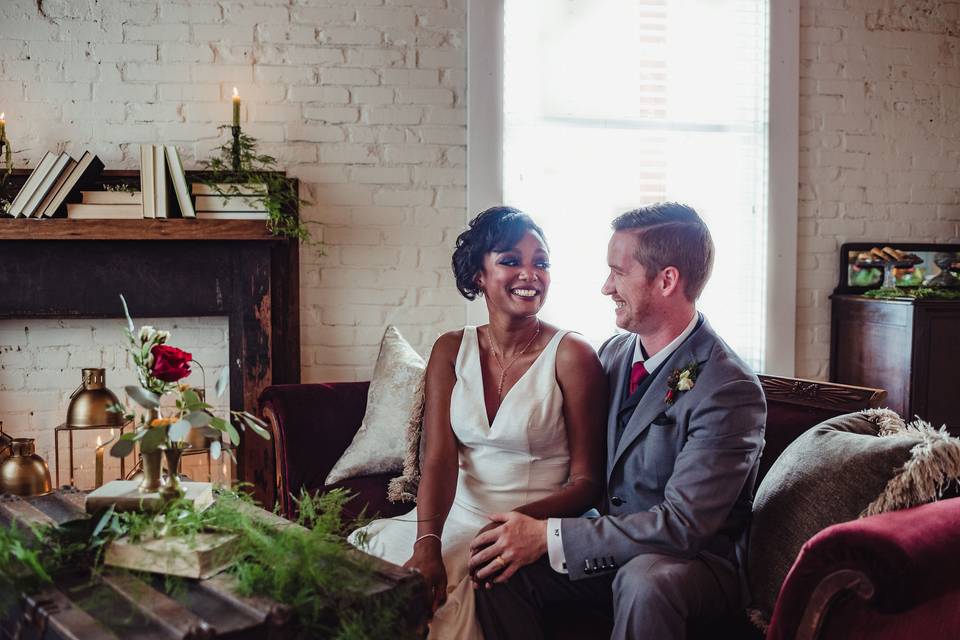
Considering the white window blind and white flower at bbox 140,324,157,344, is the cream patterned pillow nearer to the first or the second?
the white window blind

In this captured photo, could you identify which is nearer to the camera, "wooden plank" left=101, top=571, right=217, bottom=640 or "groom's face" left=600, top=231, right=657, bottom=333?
"wooden plank" left=101, top=571, right=217, bottom=640

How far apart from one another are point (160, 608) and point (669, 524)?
1036mm

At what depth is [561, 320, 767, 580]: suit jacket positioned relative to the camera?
1.72m

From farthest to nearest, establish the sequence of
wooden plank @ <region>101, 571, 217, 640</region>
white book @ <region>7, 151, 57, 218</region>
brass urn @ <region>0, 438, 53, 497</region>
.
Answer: white book @ <region>7, 151, 57, 218</region> → brass urn @ <region>0, 438, 53, 497</region> → wooden plank @ <region>101, 571, 217, 640</region>

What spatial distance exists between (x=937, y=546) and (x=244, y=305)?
2418 millimetres

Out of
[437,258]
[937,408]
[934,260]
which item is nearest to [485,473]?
[437,258]

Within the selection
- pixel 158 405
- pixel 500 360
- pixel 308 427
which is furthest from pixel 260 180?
pixel 158 405

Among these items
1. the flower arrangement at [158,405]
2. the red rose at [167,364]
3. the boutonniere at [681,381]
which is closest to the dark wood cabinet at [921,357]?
the boutonniere at [681,381]

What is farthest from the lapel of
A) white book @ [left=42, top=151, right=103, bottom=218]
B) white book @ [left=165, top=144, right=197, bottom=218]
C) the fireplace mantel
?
white book @ [left=42, top=151, right=103, bottom=218]

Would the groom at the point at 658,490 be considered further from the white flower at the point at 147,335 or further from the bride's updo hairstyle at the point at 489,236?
the white flower at the point at 147,335

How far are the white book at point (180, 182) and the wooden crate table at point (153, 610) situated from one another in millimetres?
1642

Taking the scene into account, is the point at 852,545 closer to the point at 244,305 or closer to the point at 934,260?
the point at 244,305

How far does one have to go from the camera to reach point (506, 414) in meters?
2.09

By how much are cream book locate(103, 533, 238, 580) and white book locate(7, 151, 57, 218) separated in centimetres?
179
